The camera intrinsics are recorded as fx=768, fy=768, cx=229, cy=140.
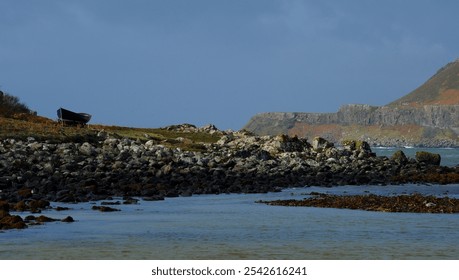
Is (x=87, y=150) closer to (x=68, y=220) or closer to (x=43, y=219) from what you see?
(x=68, y=220)

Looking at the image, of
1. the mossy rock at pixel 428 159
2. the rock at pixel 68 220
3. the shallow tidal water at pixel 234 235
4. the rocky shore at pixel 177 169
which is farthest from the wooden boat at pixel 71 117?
the rock at pixel 68 220

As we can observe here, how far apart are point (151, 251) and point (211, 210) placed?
12.3 m

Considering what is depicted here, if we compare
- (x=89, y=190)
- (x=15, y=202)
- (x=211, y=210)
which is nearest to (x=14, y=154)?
(x=89, y=190)

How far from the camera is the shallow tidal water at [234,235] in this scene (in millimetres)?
19156

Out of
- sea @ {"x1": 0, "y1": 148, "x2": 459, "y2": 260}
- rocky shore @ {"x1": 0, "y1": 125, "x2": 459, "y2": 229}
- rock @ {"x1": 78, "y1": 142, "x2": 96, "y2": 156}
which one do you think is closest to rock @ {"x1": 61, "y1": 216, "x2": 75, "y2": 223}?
sea @ {"x1": 0, "y1": 148, "x2": 459, "y2": 260}

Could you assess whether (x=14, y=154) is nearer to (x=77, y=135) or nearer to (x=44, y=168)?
(x=44, y=168)

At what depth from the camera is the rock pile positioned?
3850 cm

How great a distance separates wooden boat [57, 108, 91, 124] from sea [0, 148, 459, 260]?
40983 mm

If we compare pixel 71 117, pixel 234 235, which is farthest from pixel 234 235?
pixel 71 117

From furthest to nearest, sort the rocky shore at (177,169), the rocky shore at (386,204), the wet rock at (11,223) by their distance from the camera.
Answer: the rocky shore at (177,169), the rocky shore at (386,204), the wet rock at (11,223)

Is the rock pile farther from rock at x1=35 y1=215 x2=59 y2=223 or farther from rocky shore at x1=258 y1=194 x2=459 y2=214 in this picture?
rocky shore at x1=258 y1=194 x2=459 y2=214

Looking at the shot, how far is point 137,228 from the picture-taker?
80.1 ft

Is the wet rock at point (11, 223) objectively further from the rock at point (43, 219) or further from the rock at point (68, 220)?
the rock at point (68, 220)

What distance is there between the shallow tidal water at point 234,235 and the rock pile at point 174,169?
6.09 meters
